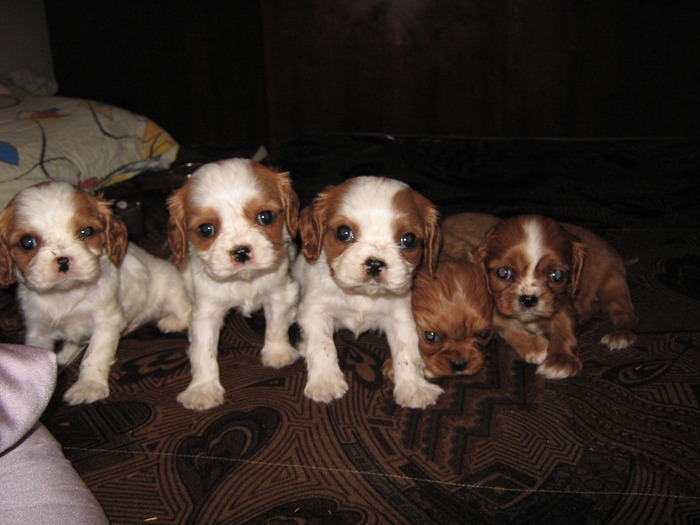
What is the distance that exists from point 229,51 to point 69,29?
2.41 meters

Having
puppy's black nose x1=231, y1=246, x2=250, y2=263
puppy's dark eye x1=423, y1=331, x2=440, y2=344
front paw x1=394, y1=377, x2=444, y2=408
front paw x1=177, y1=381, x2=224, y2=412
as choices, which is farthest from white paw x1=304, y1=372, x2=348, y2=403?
puppy's black nose x1=231, y1=246, x2=250, y2=263

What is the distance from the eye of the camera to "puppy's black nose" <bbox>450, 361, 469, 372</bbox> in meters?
3.06

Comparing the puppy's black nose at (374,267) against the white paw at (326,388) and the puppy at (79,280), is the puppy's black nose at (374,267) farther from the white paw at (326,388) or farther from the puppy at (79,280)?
the puppy at (79,280)

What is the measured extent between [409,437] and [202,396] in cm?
103

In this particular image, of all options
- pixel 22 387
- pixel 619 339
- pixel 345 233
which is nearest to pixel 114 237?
pixel 345 233

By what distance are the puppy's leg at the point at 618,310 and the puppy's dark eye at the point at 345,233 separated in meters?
1.53

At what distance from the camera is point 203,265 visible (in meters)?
3.27

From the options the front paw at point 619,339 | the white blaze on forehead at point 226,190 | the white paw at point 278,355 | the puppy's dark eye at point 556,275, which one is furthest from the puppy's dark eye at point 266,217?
the front paw at point 619,339

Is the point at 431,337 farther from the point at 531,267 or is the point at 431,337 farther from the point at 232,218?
the point at 232,218

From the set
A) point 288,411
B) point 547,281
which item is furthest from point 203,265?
point 547,281

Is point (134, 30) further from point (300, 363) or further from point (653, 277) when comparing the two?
point (653, 277)

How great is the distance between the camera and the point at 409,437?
2627mm

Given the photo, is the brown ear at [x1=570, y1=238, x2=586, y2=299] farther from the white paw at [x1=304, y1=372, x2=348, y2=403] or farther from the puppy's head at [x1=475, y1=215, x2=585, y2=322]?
the white paw at [x1=304, y1=372, x2=348, y2=403]

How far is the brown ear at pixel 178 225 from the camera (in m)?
3.23
